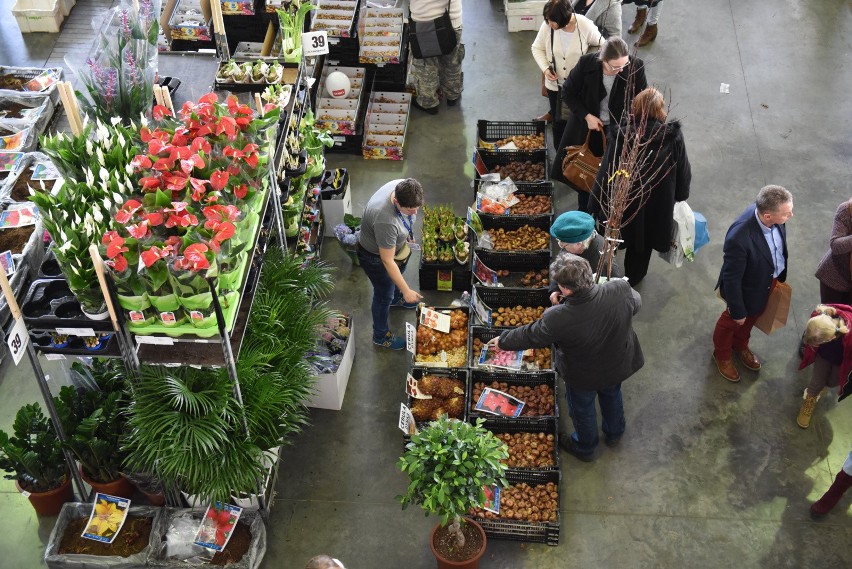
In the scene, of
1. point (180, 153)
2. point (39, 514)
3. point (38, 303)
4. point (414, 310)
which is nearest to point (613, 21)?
point (414, 310)

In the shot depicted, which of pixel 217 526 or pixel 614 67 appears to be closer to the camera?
pixel 217 526

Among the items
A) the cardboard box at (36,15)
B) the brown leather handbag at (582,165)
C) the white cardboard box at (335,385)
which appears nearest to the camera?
the white cardboard box at (335,385)

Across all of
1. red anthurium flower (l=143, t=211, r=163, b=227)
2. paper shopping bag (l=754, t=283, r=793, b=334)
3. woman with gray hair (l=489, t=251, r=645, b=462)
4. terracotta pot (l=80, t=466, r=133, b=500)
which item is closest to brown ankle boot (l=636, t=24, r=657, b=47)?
paper shopping bag (l=754, t=283, r=793, b=334)

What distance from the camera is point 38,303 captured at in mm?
4395

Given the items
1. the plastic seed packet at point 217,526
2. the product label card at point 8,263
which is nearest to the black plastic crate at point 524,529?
the plastic seed packet at point 217,526

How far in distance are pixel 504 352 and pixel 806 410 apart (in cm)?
199

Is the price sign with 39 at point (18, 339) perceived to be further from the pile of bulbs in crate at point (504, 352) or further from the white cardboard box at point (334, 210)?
the white cardboard box at point (334, 210)

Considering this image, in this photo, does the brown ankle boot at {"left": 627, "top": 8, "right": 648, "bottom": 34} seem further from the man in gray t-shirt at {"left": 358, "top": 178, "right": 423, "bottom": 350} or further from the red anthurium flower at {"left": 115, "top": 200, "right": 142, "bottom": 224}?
the red anthurium flower at {"left": 115, "top": 200, "right": 142, "bottom": 224}

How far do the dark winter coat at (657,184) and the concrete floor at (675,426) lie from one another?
0.69 meters

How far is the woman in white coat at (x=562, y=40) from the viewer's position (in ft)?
21.7

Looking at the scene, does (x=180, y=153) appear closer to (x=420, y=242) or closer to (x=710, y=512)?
(x=420, y=242)

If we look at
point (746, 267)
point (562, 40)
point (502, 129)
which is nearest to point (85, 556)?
point (746, 267)

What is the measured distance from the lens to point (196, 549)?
495 cm

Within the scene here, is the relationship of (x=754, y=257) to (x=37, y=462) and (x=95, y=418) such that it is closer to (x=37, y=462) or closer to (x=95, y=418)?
(x=95, y=418)
